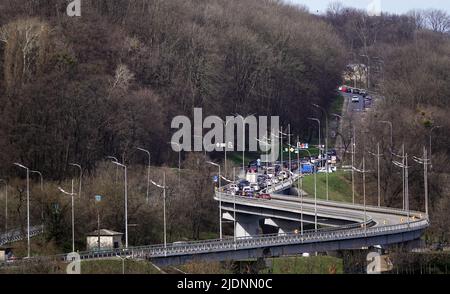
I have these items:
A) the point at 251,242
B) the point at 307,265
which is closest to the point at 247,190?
the point at 251,242

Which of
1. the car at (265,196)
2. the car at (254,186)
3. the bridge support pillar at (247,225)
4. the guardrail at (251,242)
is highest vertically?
the guardrail at (251,242)

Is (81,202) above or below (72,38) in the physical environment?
below

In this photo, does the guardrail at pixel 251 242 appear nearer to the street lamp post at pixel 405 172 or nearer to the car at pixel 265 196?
the street lamp post at pixel 405 172

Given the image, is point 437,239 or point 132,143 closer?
point 437,239

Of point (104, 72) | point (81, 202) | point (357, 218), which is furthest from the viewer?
point (104, 72)

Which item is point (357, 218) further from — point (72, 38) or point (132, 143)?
point (72, 38)

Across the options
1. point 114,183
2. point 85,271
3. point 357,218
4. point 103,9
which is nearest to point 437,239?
point 357,218

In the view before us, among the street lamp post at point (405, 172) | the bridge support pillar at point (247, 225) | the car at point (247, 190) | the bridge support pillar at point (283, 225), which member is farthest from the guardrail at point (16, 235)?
the street lamp post at point (405, 172)

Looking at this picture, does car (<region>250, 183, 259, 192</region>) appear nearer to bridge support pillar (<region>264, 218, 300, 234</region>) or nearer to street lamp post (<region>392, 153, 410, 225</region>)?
bridge support pillar (<region>264, 218, 300, 234</region>)

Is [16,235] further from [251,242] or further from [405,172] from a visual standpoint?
[405,172]
